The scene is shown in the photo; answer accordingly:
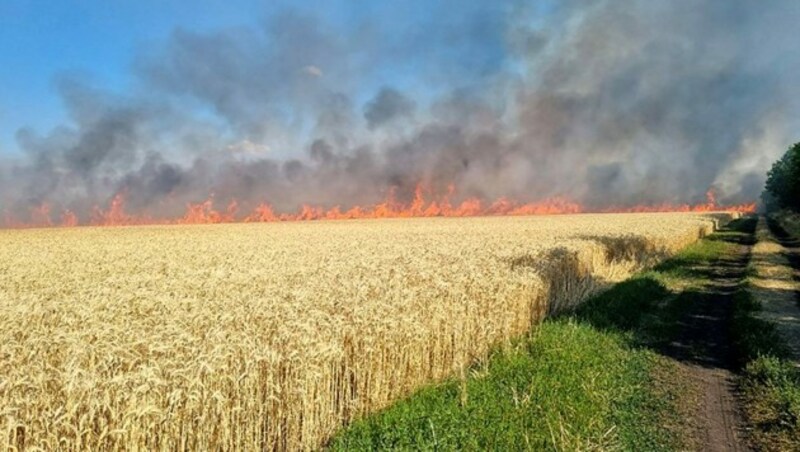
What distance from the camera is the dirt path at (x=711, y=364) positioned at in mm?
8398

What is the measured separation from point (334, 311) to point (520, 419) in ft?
12.0

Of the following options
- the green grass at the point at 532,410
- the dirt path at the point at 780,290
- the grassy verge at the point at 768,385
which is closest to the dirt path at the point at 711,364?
the grassy verge at the point at 768,385

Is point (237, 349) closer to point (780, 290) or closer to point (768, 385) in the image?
point (768, 385)

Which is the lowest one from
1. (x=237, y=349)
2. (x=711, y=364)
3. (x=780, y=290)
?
(x=711, y=364)

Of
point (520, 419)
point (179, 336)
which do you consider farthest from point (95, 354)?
point (520, 419)

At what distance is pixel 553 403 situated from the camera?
8781mm

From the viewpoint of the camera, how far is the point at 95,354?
Answer: 21.7 ft

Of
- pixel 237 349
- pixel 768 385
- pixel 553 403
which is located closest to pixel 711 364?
pixel 768 385

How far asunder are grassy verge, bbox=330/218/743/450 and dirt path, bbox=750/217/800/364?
13.2 feet

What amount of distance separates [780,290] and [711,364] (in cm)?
1334

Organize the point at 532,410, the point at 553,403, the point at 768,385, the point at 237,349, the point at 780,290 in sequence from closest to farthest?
the point at 237,349 → the point at 532,410 → the point at 553,403 → the point at 768,385 → the point at 780,290

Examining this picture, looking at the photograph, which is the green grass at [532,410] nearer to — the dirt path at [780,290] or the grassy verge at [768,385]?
the grassy verge at [768,385]

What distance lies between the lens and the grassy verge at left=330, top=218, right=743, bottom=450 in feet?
24.9

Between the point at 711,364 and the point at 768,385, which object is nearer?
the point at 768,385
